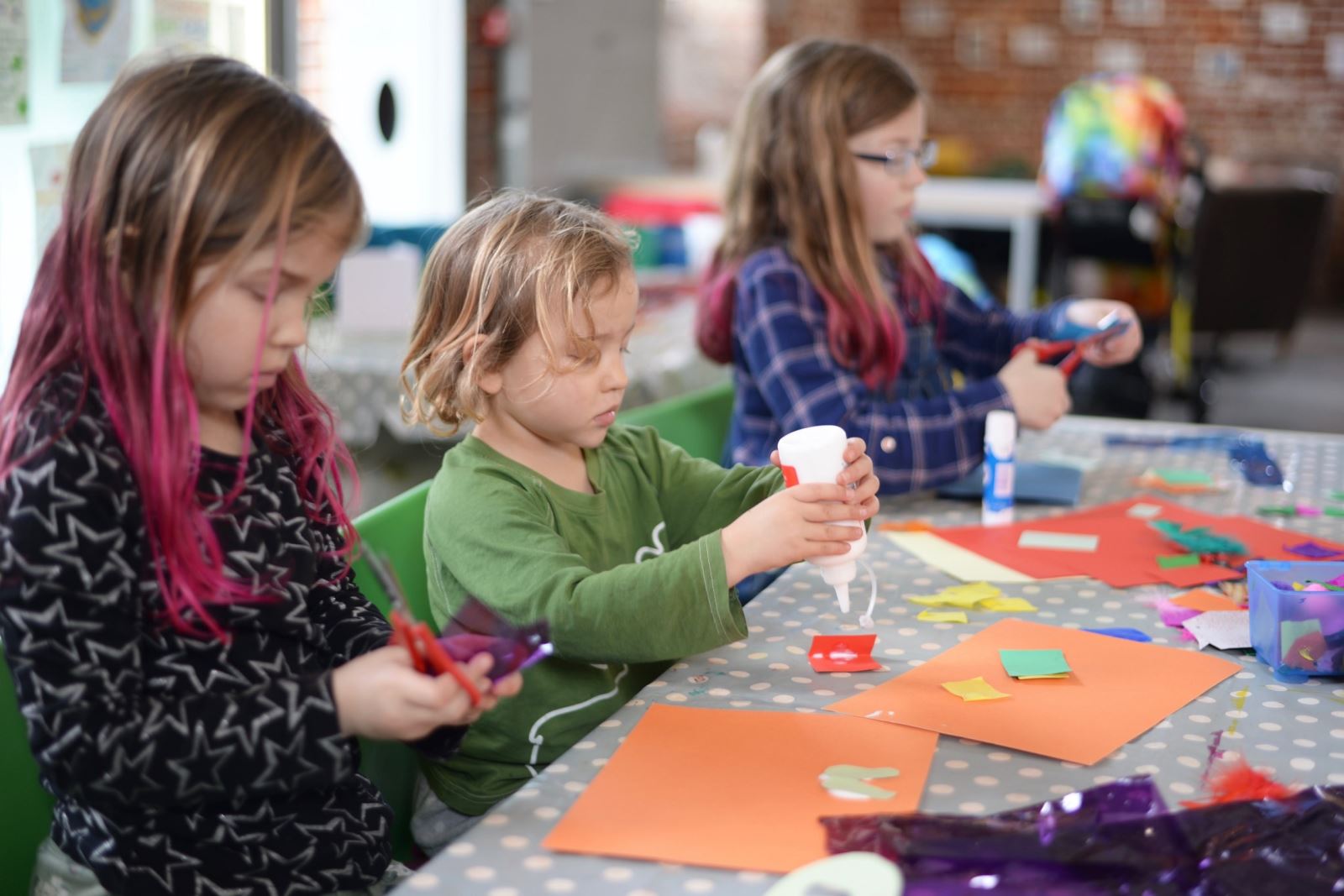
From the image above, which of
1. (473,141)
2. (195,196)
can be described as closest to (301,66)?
(473,141)

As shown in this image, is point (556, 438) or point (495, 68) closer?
point (556, 438)

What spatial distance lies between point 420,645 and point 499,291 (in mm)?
454

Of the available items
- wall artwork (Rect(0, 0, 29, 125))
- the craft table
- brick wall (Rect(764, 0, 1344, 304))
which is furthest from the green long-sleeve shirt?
brick wall (Rect(764, 0, 1344, 304))

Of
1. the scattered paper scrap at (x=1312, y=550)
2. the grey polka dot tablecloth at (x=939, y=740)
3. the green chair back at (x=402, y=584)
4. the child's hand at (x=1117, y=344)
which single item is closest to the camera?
the grey polka dot tablecloth at (x=939, y=740)

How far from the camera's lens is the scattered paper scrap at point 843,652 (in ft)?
3.84

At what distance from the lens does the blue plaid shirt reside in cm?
173

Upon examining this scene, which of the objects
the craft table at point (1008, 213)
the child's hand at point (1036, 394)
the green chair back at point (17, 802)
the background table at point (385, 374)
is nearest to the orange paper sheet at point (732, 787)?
the green chair back at point (17, 802)

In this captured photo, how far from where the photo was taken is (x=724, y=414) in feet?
6.66

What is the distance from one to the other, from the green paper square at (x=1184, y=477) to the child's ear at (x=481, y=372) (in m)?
1.03

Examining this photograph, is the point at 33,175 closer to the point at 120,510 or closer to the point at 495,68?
the point at 120,510

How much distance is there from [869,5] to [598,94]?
3.58 m

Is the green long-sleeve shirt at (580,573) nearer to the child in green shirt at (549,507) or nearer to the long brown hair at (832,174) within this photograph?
the child in green shirt at (549,507)

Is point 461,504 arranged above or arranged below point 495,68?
below

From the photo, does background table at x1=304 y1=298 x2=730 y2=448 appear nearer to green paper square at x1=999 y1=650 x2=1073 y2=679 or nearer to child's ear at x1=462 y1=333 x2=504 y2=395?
child's ear at x1=462 y1=333 x2=504 y2=395
